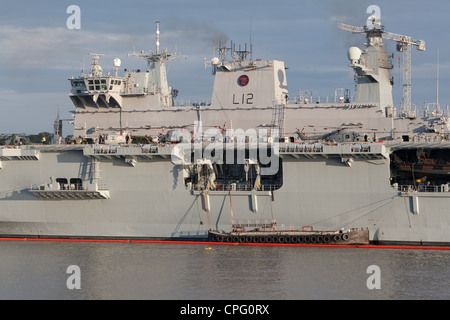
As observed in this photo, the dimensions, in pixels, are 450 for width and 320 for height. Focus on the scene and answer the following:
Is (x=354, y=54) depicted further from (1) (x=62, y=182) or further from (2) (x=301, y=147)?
(1) (x=62, y=182)

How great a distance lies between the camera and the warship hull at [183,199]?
95.7 feet

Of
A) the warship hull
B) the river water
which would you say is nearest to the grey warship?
the warship hull

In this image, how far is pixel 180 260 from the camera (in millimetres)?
26922

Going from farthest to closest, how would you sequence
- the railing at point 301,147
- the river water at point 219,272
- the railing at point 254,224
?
the railing at point 254,224
the railing at point 301,147
the river water at point 219,272

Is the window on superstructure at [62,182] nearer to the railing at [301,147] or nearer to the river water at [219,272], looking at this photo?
the river water at [219,272]

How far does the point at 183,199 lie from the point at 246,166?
3.15 m

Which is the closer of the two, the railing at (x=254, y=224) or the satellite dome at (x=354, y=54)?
the railing at (x=254, y=224)

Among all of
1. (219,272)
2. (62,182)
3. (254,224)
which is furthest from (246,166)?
(62,182)

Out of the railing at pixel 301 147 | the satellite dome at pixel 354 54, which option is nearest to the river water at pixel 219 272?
the railing at pixel 301 147

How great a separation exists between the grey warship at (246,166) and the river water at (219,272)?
1532 millimetres

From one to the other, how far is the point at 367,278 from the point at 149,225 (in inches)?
447

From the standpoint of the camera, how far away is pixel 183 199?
3117cm

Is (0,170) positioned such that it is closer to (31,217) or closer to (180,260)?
(31,217)
